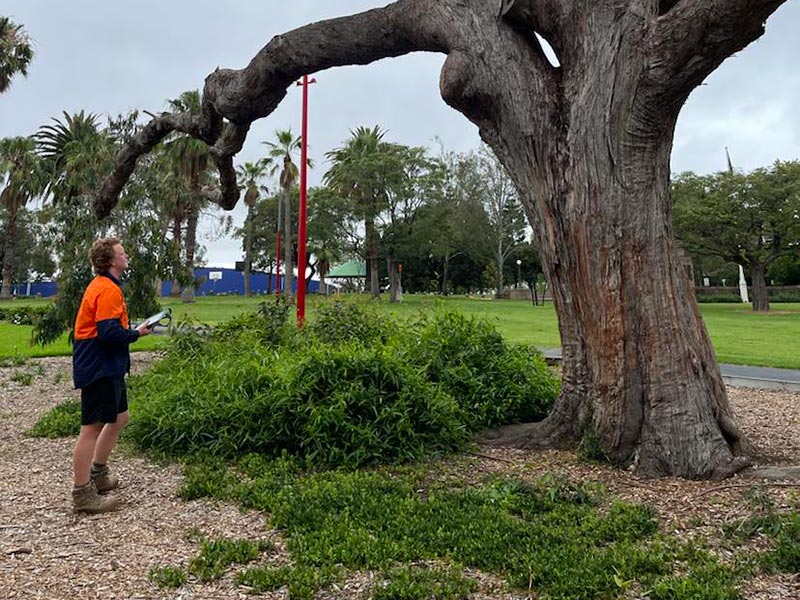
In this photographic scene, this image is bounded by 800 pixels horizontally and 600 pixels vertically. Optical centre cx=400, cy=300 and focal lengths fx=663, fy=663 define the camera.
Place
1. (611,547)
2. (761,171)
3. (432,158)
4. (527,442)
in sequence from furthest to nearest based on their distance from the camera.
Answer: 1. (432,158)
2. (761,171)
3. (527,442)
4. (611,547)

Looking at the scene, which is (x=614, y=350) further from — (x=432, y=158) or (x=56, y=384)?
(x=432, y=158)

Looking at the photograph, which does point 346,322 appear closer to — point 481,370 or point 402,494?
point 481,370

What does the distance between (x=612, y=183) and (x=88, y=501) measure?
374 cm

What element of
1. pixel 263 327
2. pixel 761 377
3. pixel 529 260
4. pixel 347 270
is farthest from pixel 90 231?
pixel 347 270

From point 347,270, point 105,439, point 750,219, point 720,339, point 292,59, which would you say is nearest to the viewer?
point 105,439

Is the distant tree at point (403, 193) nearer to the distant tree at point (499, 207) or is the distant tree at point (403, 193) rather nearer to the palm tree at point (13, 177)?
the distant tree at point (499, 207)

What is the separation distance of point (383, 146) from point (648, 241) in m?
39.0

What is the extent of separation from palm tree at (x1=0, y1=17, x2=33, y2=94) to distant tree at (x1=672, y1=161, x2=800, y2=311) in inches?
1122

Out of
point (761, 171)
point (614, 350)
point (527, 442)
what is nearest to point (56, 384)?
point (527, 442)

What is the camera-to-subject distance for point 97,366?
3.83 metres

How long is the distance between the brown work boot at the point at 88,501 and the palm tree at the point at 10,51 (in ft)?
77.9

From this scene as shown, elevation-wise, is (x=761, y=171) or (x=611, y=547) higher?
(x=761, y=171)

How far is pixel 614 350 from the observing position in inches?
172

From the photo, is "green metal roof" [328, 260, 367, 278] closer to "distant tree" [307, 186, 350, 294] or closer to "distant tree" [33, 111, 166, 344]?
"distant tree" [307, 186, 350, 294]
